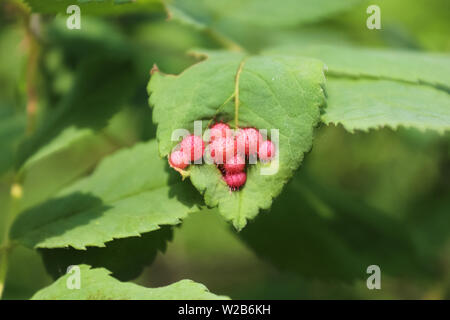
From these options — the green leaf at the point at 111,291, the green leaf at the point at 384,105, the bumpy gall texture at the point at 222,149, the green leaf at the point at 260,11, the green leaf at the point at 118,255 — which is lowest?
the green leaf at the point at 111,291

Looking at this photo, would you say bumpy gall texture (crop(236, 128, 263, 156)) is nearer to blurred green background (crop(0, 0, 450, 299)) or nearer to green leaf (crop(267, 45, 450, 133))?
green leaf (crop(267, 45, 450, 133))

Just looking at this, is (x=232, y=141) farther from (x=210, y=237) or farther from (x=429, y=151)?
(x=210, y=237)

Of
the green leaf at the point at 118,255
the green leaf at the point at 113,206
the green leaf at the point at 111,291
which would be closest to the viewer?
the green leaf at the point at 111,291

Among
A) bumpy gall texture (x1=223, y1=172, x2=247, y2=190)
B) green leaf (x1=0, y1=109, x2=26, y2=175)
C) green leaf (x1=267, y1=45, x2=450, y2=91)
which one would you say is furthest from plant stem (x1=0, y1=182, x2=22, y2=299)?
green leaf (x1=267, y1=45, x2=450, y2=91)

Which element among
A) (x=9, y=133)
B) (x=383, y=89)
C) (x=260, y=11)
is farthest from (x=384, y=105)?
(x=9, y=133)

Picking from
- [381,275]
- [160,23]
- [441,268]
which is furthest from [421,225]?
[160,23]

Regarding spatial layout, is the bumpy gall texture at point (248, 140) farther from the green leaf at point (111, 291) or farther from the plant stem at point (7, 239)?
the plant stem at point (7, 239)

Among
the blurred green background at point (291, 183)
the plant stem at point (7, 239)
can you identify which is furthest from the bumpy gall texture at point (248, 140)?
the plant stem at point (7, 239)
